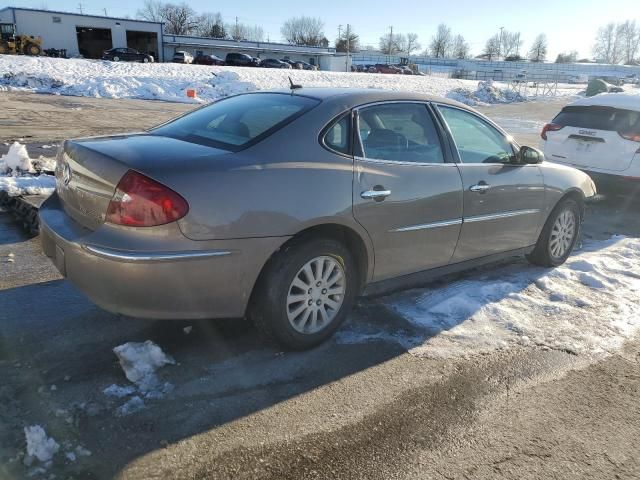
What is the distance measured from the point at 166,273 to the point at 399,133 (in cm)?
204

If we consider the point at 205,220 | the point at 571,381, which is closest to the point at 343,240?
the point at 205,220

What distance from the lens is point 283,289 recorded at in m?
3.27

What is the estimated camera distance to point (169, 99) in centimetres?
2734

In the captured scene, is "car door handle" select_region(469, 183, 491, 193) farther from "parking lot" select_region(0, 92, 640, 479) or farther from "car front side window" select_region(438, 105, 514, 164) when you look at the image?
"parking lot" select_region(0, 92, 640, 479)

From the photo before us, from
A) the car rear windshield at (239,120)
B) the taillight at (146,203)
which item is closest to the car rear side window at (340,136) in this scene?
the car rear windshield at (239,120)

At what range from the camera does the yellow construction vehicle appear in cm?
4066

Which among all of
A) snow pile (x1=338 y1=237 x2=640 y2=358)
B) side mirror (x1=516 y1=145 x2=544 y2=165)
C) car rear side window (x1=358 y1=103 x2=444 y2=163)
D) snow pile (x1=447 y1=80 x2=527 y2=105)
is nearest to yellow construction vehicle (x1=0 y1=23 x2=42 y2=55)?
snow pile (x1=447 y1=80 x2=527 y2=105)

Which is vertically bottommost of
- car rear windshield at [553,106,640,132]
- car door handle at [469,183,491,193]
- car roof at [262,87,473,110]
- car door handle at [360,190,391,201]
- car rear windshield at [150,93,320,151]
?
car door handle at [469,183,491,193]

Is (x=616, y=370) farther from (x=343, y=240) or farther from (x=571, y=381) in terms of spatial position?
(x=343, y=240)

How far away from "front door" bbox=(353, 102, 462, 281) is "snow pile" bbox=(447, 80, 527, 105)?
112 feet

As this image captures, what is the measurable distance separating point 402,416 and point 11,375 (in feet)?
7.18

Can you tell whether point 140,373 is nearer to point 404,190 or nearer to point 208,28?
point 404,190

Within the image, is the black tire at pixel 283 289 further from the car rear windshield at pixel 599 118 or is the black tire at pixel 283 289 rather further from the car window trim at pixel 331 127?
the car rear windshield at pixel 599 118

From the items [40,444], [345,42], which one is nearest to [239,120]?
[40,444]
